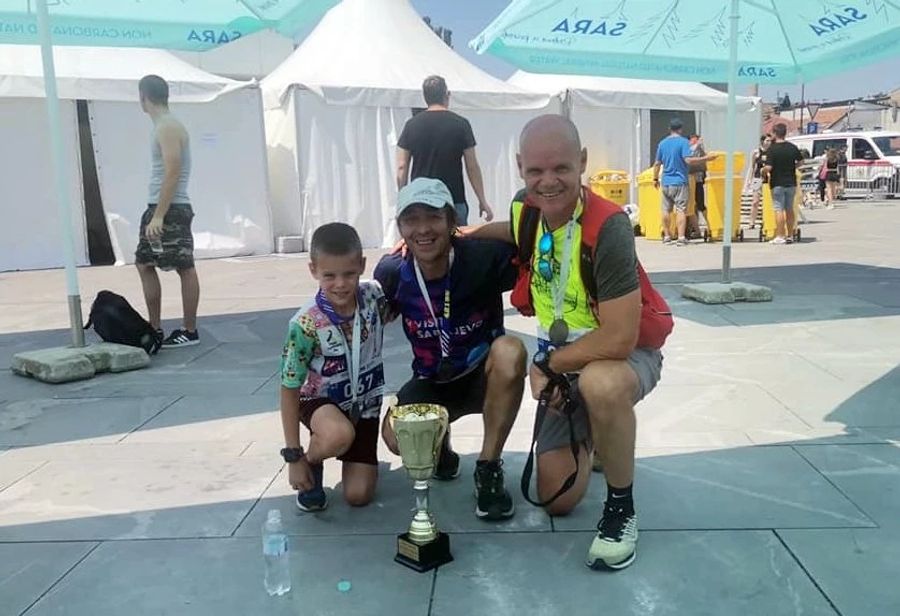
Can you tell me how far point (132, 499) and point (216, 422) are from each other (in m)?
1.01

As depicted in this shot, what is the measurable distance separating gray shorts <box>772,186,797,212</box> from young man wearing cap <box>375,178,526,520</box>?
9.73 metres

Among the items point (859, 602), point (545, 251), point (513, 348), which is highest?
point (545, 251)

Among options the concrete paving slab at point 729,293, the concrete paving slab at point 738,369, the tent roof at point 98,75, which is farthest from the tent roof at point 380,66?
the concrete paving slab at point 738,369

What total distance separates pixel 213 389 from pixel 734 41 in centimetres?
527

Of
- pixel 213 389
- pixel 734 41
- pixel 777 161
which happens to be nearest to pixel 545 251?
pixel 213 389

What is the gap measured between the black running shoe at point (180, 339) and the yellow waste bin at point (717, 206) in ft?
29.7

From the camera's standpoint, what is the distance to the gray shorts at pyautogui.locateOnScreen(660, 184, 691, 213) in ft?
39.9

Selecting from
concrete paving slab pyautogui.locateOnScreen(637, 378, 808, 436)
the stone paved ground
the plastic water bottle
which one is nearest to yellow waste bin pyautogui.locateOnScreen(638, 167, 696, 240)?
the stone paved ground

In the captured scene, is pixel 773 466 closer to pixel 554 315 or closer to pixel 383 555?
pixel 554 315

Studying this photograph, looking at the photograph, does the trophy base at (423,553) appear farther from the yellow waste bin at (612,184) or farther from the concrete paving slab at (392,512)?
the yellow waste bin at (612,184)

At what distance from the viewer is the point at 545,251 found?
9.43 ft

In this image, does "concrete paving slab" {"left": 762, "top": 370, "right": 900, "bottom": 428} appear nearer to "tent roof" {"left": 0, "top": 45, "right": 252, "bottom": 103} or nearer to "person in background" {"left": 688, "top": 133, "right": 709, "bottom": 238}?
"person in background" {"left": 688, "top": 133, "right": 709, "bottom": 238}

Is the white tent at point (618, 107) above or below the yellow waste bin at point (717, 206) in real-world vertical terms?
above

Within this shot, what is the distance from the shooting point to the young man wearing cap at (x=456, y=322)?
3.03m
